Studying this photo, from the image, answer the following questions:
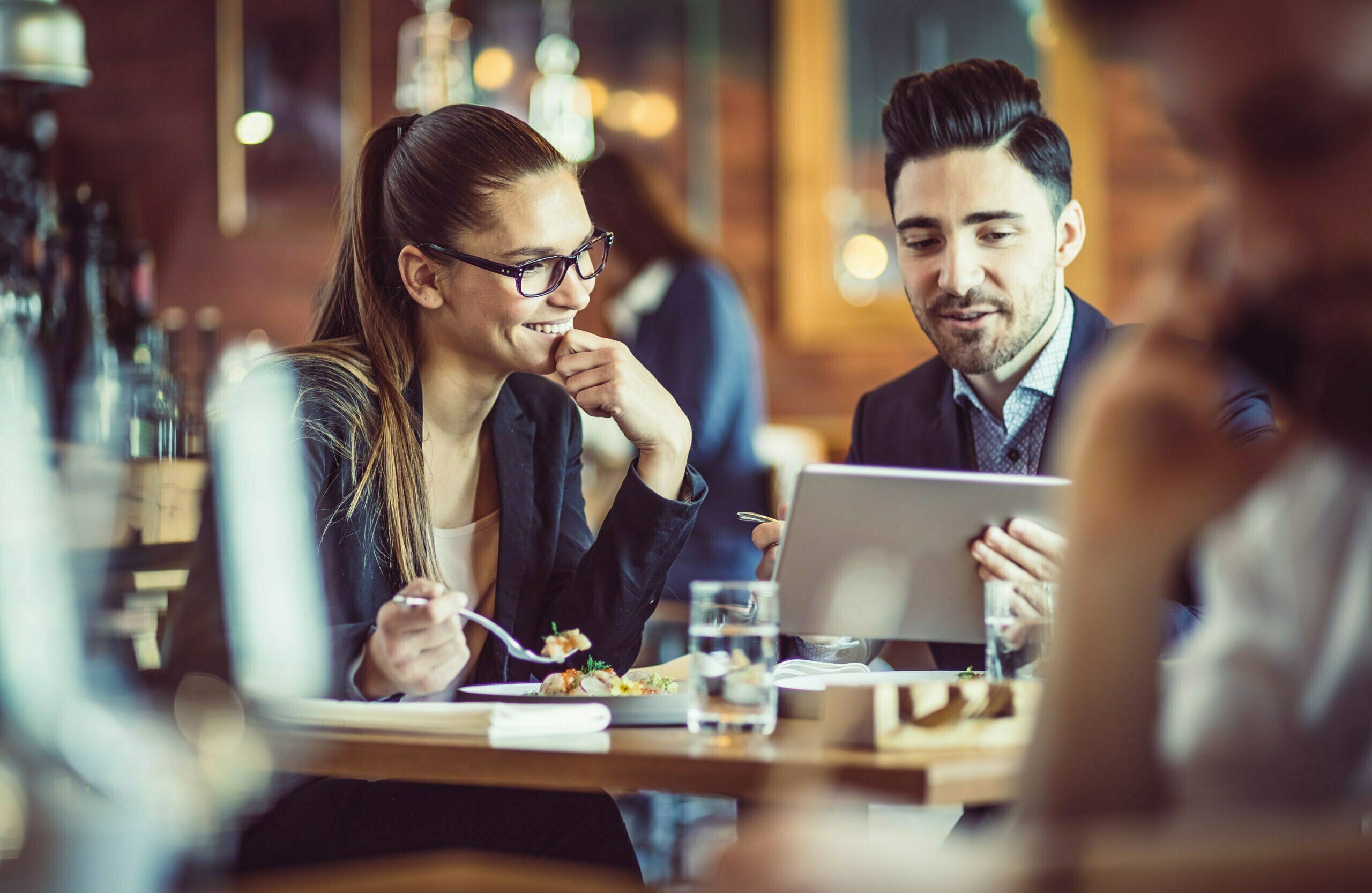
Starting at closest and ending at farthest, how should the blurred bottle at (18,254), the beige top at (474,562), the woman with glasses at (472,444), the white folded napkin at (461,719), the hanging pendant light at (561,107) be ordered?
the white folded napkin at (461,719), the woman with glasses at (472,444), the beige top at (474,562), the blurred bottle at (18,254), the hanging pendant light at (561,107)

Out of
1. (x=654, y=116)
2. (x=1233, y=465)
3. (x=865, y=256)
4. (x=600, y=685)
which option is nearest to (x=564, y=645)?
(x=600, y=685)

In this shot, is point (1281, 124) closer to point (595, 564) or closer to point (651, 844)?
point (595, 564)

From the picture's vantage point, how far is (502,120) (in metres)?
1.60

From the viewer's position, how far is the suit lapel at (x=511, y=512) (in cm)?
153

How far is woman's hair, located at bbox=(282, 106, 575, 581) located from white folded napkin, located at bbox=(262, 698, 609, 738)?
0.42 meters

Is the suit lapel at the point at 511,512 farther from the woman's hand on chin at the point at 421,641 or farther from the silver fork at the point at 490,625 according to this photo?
the woman's hand on chin at the point at 421,641

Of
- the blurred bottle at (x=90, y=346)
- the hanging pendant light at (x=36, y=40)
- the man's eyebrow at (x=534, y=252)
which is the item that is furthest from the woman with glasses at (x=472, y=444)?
the hanging pendant light at (x=36, y=40)

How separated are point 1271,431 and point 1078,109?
4.06 meters

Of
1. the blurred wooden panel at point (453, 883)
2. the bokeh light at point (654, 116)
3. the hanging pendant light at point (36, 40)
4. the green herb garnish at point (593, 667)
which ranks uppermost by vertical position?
the bokeh light at point (654, 116)

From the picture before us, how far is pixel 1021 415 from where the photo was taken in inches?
67.7

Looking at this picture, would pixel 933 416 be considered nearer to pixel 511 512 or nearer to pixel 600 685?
pixel 511 512

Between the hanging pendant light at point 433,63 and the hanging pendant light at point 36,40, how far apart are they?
0.72 metres

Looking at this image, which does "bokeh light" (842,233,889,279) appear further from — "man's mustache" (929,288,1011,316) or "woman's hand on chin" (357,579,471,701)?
"woman's hand on chin" (357,579,471,701)

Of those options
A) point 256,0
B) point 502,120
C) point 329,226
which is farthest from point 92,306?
point 256,0
